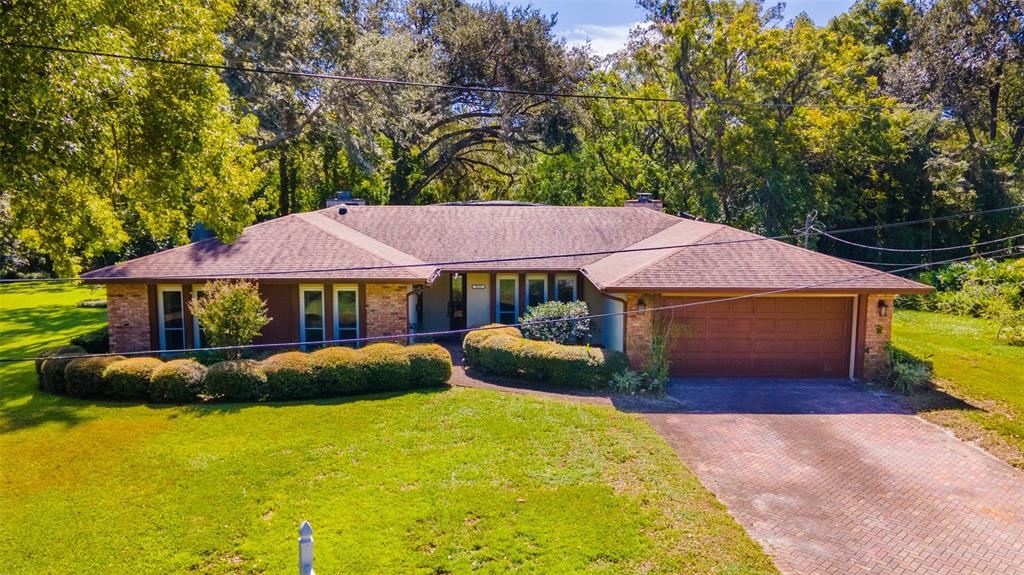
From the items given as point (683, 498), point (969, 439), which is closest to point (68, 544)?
point (683, 498)

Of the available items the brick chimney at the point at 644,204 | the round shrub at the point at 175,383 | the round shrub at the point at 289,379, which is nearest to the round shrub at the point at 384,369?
the round shrub at the point at 289,379

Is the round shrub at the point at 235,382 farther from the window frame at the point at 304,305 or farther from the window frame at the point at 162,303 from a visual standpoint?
the window frame at the point at 162,303

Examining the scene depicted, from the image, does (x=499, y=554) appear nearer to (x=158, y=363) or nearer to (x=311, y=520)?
(x=311, y=520)

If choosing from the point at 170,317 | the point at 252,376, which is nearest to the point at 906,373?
the point at 252,376

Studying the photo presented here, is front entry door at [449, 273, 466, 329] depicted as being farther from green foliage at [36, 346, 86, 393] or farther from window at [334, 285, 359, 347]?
green foliage at [36, 346, 86, 393]

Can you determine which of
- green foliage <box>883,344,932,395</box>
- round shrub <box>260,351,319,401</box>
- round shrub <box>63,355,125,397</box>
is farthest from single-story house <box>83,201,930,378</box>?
round shrub <box>63,355,125,397</box>
